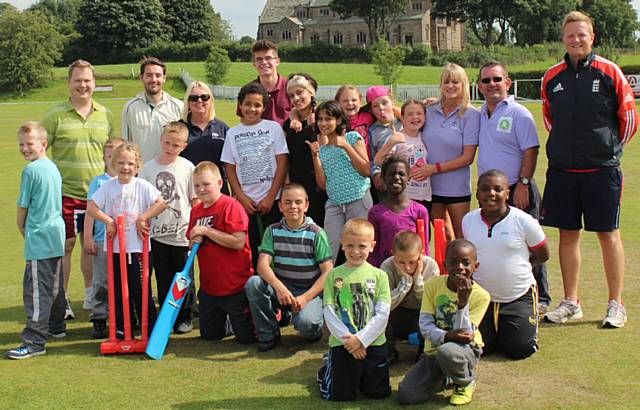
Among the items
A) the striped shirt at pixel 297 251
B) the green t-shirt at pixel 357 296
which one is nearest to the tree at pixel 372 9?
the striped shirt at pixel 297 251

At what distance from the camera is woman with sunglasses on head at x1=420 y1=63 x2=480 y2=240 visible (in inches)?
258

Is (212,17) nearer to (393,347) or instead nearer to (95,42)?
(95,42)

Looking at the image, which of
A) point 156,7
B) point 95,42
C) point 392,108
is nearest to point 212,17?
point 156,7

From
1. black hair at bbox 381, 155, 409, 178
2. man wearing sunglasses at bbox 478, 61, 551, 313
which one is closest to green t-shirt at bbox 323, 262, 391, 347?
black hair at bbox 381, 155, 409, 178

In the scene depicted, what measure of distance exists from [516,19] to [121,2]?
2069 inches

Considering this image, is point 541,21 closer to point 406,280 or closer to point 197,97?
point 197,97

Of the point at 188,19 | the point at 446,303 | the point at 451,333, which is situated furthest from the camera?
the point at 188,19

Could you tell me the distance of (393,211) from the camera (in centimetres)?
588

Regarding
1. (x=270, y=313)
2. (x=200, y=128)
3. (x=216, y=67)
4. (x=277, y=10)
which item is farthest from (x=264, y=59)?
(x=277, y=10)

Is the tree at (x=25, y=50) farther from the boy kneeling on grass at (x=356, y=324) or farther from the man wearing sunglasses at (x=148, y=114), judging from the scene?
the boy kneeling on grass at (x=356, y=324)

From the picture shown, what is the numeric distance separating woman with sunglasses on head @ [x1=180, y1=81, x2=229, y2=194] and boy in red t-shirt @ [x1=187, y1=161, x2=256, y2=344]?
826 millimetres

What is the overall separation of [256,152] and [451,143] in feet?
6.22

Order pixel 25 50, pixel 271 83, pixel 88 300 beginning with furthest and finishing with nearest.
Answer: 1. pixel 25 50
2. pixel 271 83
3. pixel 88 300

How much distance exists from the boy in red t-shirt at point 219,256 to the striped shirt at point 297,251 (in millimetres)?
317
